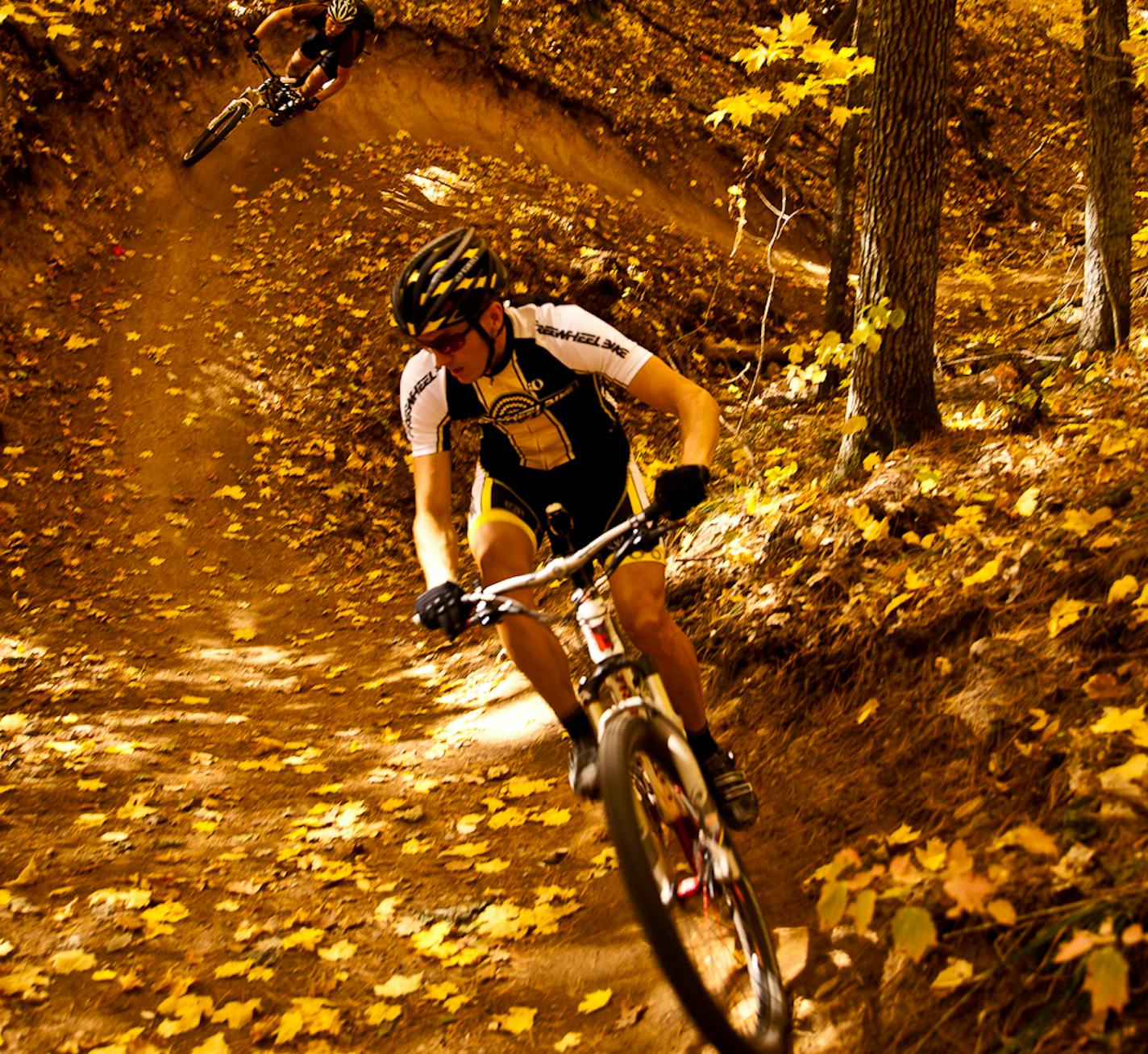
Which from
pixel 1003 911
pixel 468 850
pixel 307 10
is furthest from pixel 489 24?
pixel 1003 911

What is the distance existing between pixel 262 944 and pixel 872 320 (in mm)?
4443

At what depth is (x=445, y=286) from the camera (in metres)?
3.24

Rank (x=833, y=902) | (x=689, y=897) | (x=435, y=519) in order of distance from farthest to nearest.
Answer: (x=435, y=519) < (x=689, y=897) < (x=833, y=902)

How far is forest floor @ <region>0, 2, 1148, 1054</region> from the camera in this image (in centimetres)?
286

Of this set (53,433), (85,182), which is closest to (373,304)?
(53,433)

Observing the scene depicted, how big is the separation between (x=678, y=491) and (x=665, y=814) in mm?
1027

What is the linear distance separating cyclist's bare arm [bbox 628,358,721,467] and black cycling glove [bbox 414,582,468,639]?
3.04 feet

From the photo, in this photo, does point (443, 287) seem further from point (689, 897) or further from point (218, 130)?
point (218, 130)

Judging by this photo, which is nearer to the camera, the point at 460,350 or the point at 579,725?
the point at 579,725

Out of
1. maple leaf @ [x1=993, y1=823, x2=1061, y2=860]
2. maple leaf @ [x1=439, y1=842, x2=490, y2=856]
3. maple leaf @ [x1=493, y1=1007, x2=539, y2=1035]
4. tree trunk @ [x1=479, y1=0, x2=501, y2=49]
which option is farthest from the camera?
tree trunk @ [x1=479, y1=0, x2=501, y2=49]

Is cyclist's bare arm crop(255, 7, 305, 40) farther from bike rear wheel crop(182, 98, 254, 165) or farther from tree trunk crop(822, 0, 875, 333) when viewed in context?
tree trunk crop(822, 0, 875, 333)

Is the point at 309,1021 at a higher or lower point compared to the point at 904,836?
higher

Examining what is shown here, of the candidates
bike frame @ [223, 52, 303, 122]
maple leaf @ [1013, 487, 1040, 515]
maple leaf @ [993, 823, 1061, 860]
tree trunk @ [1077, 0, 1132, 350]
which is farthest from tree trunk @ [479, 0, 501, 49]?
maple leaf @ [993, 823, 1061, 860]

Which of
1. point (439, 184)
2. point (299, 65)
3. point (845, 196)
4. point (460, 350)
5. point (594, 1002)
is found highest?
point (299, 65)
